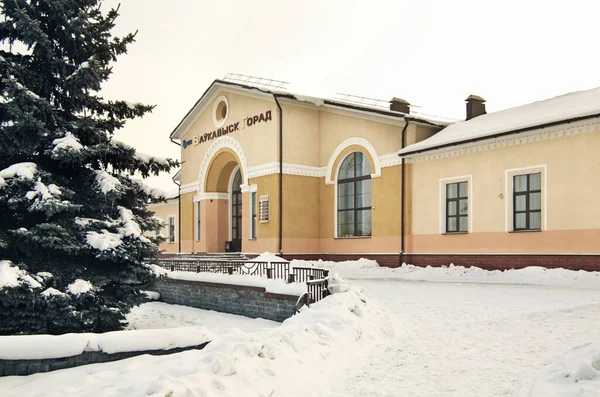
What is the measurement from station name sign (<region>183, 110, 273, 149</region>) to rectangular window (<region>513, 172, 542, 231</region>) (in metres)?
10.3

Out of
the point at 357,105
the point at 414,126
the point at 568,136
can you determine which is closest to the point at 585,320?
the point at 568,136

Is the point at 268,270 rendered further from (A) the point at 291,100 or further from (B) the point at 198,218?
(B) the point at 198,218

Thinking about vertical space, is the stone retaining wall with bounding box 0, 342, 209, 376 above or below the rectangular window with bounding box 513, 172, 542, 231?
below

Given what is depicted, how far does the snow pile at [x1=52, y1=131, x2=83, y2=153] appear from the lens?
954cm

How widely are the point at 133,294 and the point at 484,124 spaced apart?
41.4 ft

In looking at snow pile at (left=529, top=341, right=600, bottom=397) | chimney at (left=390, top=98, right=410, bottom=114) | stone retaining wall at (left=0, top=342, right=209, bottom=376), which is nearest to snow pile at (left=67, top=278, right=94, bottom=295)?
stone retaining wall at (left=0, top=342, right=209, bottom=376)

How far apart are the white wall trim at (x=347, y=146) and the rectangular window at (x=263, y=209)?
2592 millimetres

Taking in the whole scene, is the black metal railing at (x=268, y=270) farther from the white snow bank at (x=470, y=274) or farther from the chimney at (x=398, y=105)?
the chimney at (x=398, y=105)

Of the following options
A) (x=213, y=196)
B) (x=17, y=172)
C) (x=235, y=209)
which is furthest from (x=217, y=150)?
(x=17, y=172)

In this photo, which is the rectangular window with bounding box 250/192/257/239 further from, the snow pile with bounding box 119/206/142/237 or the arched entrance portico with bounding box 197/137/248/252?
the snow pile with bounding box 119/206/142/237

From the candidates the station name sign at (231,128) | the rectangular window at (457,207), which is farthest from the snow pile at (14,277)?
the station name sign at (231,128)

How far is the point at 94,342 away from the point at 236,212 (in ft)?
59.8

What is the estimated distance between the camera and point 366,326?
8.04m

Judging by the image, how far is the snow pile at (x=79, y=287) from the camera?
30.7 ft
